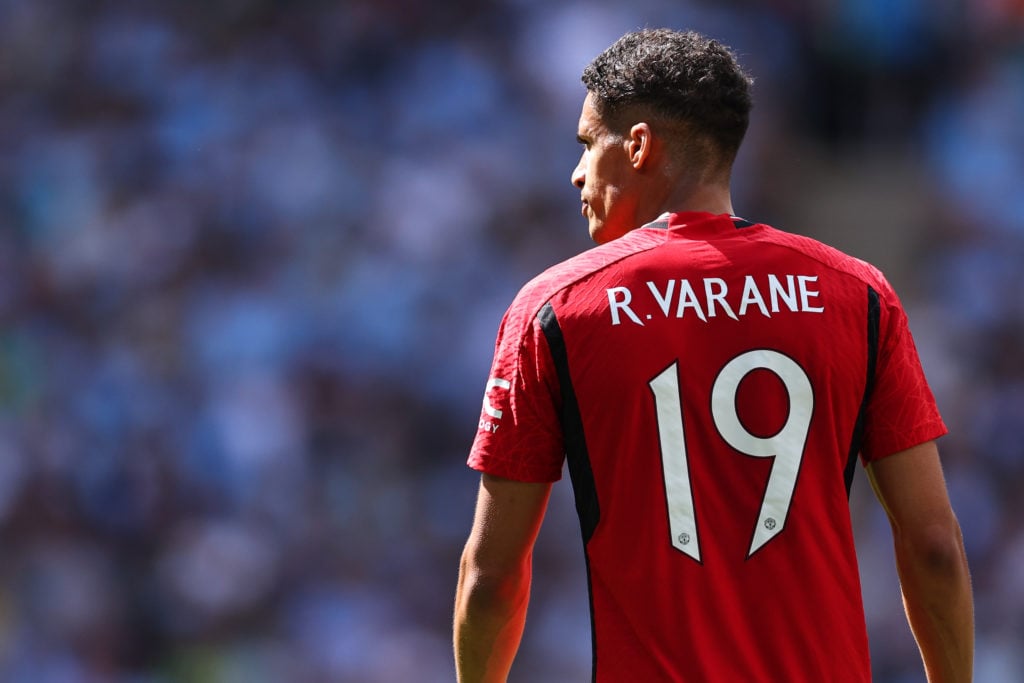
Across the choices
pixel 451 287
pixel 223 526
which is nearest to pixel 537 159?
pixel 451 287

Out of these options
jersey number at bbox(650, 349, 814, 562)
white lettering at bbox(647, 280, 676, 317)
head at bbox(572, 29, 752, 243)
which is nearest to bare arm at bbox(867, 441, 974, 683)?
jersey number at bbox(650, 349, 814, 562)

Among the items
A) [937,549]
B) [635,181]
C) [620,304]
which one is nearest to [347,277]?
[635,181]

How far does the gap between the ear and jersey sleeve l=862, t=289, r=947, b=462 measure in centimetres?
44

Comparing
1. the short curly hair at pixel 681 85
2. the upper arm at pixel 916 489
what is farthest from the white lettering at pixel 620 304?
the upper arm at pixel 916 489

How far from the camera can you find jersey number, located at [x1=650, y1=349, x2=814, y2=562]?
2.01 m

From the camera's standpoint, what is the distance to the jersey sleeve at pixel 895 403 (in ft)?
6.89

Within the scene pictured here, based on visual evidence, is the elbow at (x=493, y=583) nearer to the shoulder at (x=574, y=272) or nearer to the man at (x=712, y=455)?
the man at (x=712, y=455)

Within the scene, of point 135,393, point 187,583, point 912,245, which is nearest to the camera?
point 187,583

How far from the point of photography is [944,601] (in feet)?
6.93

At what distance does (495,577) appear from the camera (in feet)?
6.98

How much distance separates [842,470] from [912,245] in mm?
6870

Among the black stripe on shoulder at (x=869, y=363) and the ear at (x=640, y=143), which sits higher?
the ear at (x=640, y=143)

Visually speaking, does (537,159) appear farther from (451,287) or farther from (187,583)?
(187,583)

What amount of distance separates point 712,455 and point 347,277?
252 inches
